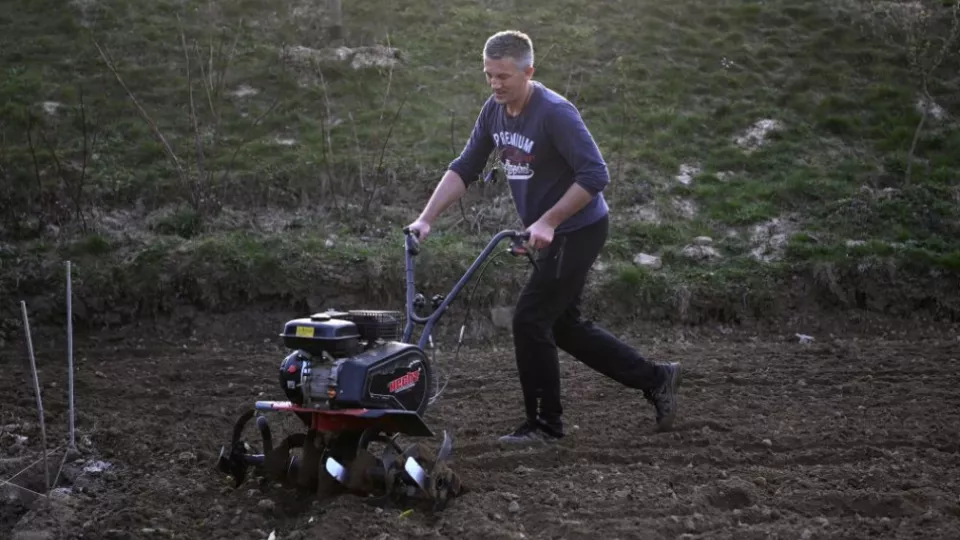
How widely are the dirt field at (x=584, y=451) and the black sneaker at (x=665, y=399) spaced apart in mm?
134

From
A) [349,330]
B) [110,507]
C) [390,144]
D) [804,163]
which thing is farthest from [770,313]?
[110,507]

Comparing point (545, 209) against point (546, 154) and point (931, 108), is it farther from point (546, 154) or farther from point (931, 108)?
point (931, 108)

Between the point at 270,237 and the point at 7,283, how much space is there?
218 cm

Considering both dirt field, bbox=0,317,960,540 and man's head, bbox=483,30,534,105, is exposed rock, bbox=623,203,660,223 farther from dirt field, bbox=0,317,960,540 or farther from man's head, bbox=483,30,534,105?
man's head, bbox=483,30,534,105

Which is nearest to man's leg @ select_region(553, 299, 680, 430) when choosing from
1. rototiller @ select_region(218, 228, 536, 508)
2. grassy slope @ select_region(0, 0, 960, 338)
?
rototiller @ select_region(218, 228, 536, 508)

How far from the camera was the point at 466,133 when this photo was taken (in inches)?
446

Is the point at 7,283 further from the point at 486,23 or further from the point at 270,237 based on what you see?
the point at 486,23

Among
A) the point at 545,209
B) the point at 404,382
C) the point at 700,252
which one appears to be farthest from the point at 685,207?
the point at 404,382

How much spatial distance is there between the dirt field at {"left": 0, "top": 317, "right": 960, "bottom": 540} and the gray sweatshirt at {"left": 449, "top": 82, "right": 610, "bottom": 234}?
1304 millimetres

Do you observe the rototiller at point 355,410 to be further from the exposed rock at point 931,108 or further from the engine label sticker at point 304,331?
the exposed rock at point 931,108

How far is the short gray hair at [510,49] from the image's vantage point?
16.8 feet

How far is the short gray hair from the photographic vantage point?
16.8ft

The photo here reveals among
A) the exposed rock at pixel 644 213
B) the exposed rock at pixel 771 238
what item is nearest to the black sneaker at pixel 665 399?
the exposed rock at pixel 771 238

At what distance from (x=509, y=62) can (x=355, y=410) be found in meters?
1.91
